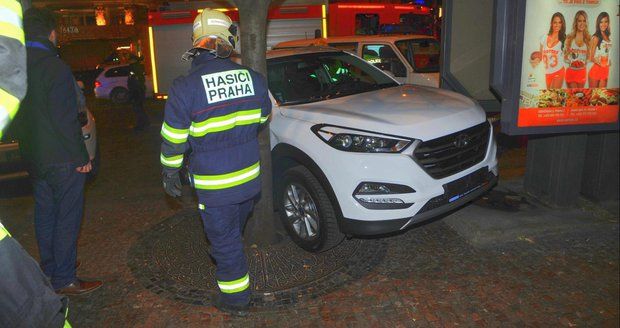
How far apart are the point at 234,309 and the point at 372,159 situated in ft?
4.90

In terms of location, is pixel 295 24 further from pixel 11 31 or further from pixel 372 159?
pixel 11 31

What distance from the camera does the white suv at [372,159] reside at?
392 centimetres

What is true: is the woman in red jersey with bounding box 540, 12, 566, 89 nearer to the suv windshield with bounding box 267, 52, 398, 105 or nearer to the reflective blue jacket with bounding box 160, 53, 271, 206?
the suv windshield with bounding box 267, 52, 398, 105

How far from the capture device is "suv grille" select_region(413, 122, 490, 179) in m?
4.00

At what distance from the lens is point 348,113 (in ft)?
14.0

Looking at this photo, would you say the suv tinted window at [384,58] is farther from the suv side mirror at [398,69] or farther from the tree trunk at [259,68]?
the tree trunk at [259,68]

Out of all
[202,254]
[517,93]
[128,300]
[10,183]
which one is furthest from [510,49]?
[10,183]

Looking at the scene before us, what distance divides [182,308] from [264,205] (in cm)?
118

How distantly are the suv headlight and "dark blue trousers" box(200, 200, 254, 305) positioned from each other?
933mm

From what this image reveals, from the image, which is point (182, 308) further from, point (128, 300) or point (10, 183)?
point (10, 183)

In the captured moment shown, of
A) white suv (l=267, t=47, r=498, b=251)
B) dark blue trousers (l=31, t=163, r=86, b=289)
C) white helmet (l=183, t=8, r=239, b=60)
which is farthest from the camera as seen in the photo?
white suv (l=267, t=47, r=498, b=251)

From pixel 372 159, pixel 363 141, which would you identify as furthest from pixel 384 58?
pixel 372 159

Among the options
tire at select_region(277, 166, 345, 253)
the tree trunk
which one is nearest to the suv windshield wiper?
the tree trunk

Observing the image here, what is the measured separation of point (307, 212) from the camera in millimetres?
4449
